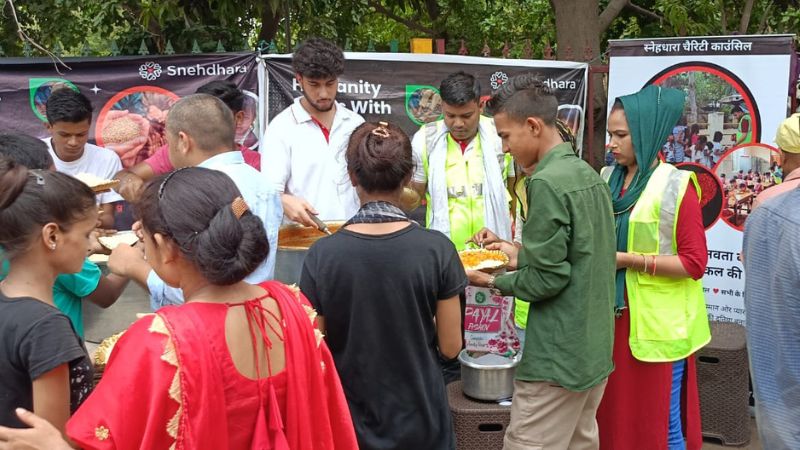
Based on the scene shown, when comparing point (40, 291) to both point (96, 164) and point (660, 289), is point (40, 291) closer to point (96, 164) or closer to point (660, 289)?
point (660, 289)

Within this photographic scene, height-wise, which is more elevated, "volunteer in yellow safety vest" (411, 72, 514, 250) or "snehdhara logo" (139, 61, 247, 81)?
"snehdhara logo" (139, 61, 247, 81)

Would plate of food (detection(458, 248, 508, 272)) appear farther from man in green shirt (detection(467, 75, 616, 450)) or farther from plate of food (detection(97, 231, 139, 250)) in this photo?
plate of food (detection(97, 231, 139, 250))

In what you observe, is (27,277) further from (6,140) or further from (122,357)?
(6,140)

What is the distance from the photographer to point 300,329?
1881mm

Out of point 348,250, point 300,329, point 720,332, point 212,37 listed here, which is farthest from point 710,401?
point 212,37

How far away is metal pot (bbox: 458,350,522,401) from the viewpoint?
4082mm

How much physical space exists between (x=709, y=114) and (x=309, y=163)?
313 centimetres

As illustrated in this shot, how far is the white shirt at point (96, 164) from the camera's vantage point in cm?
439

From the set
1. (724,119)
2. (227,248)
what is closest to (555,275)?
(227,248)

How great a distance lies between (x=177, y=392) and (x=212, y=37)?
5.87 metres

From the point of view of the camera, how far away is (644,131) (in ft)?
10.9

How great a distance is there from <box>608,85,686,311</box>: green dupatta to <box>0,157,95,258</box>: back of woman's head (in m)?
2.37

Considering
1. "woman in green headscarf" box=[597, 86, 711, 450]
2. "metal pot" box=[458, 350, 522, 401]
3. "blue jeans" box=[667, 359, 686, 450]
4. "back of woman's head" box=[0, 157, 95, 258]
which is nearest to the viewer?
"back of woman's head" box=[0, 157, 95, 258]

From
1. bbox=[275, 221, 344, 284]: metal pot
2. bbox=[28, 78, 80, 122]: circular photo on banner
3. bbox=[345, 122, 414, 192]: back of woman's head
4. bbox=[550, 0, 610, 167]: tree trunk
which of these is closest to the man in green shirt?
bbox=[345, 122, 414, 192]: back of woman's head
